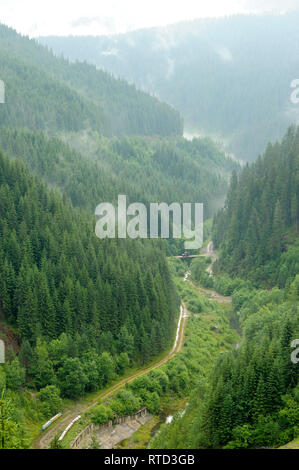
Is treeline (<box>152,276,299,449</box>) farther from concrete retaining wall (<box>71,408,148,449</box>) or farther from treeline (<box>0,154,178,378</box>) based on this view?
treeline (<box>0,154,178,378</box>)

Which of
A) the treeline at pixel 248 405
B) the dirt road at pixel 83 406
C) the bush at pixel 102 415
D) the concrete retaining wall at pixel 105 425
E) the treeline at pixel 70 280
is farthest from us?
the treeline at pixel 70 280

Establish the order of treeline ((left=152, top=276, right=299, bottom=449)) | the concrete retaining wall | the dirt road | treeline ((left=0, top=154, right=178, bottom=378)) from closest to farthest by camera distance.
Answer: treeline ((left=152, top=276, right=299, bottom=449)), the dirt road, the concrete retaining wall, treeline ((left=0, top=154, right=178, bottom=378))

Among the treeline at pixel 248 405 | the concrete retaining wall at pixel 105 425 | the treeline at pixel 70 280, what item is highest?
the treeline at pixel 70 280

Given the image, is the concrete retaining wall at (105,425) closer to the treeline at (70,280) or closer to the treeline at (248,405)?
the treeline at (248,405)

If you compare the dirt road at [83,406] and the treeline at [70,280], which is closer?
the dirt road at [83,406]

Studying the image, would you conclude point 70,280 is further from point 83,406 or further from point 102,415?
point 102,415

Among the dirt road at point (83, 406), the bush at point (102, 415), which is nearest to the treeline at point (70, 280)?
the dirt road at point (83, 406)

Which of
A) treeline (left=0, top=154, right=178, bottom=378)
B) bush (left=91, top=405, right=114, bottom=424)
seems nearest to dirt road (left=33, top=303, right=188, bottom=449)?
treeline (left=0, top=154, right=178, bottom=378)

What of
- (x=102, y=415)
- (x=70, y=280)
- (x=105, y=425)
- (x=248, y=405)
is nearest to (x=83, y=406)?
(x=102, y=415)
